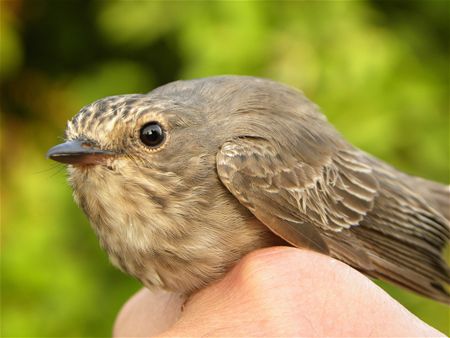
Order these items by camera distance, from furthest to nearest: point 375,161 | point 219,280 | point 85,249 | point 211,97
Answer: point 85,249 < point 375,161 < point 211,97 < point 219,280

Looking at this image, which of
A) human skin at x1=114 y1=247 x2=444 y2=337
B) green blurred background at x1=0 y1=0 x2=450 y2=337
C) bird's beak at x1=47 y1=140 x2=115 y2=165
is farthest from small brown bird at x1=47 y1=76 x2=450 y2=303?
green blurred background at x1=0 y1=0 x2=450 y2=337

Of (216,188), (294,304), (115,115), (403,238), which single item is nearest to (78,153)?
(115,115)

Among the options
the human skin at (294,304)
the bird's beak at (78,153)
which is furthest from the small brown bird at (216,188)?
the human skin at (294,304)

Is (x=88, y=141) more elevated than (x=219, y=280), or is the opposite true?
(x=88, y=141)

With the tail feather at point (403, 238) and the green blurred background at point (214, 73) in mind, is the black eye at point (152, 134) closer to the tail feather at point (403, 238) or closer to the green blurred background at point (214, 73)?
the tail feather at point (403, 238)

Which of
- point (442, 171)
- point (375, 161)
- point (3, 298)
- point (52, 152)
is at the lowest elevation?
point (3, 298)

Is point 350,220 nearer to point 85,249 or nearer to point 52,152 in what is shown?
point 52,152

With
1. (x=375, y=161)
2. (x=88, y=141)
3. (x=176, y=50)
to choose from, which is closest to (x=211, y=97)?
(x=88, y=141)

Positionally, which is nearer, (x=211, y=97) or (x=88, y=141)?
(x=88, y=141)

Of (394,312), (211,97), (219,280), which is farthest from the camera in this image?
(211,97)
